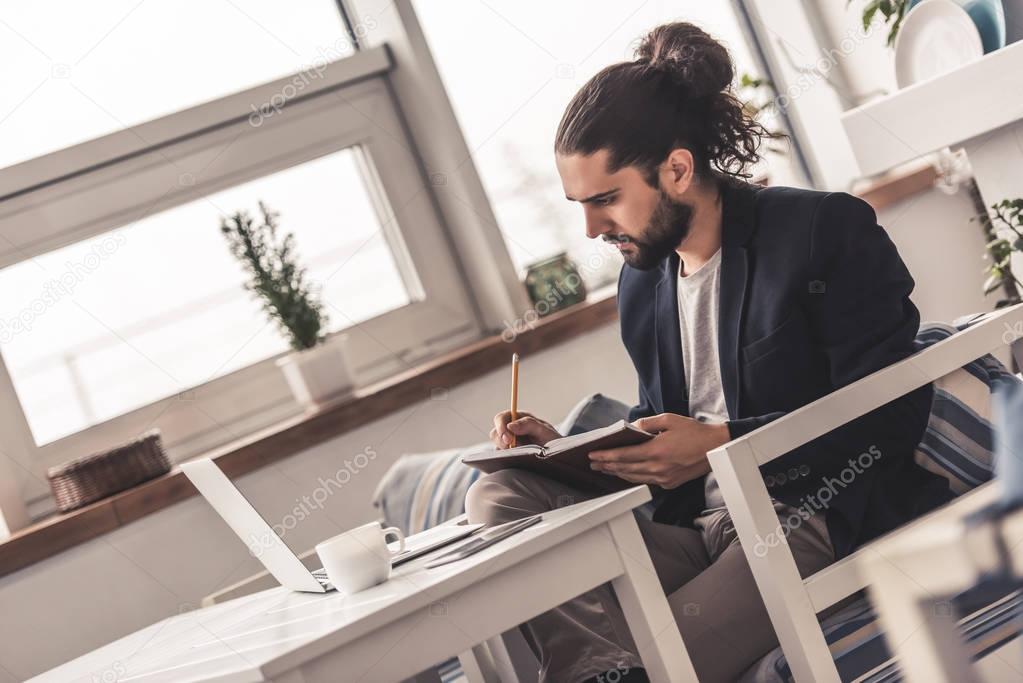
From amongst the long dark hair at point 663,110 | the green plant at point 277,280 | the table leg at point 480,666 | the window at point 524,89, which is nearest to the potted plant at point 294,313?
the green plant at point 277,280

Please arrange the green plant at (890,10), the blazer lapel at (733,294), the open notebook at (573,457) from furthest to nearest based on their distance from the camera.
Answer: the green plant at (890,10), the blazer lapel at (733,294), the open notebook at (573,457)

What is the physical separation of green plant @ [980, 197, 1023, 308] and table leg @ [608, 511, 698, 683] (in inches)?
56.7

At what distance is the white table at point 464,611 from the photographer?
43.1 inches

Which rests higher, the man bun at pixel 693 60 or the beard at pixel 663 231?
the man bun at pixel 693 60

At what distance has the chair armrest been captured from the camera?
4.46 feet

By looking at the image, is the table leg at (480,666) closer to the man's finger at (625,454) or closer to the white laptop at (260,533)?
the white laptop at (260,533)

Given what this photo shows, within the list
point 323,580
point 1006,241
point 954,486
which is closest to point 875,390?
point 954,486

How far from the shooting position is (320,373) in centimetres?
270

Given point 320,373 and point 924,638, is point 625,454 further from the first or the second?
point 320,373

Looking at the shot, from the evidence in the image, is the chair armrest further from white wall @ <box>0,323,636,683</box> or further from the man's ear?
white wall @ <box>0,323,636,683</box>

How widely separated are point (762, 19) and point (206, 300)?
1.89 metres

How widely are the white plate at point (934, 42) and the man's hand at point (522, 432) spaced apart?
126 cm

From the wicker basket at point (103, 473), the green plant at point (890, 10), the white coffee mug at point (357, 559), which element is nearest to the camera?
the white coffee mug at point (357, 559)

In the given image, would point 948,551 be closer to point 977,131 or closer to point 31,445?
point 977,131
